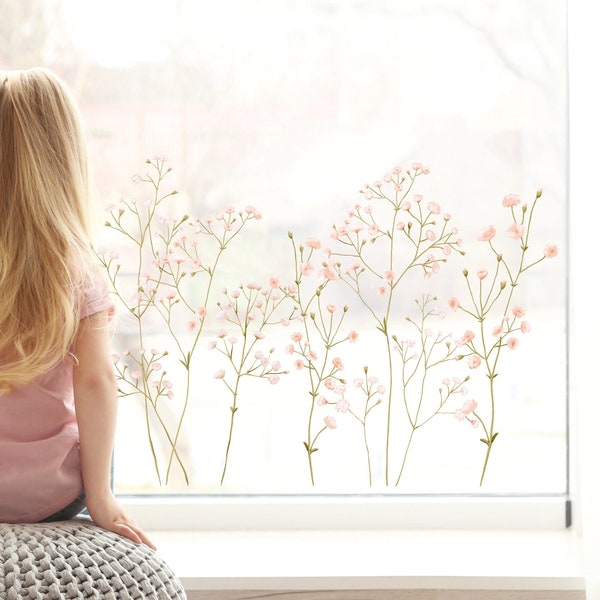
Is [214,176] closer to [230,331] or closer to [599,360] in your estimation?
[230,331]

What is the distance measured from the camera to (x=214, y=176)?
1.98 meters

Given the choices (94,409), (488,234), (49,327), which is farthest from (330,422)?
(49,327)

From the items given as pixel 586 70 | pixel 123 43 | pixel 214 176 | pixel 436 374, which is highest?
pixel 123 43

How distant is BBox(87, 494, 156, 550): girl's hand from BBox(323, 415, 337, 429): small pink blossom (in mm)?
697

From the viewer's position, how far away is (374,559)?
1748 mm

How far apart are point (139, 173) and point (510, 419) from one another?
3.25 feet

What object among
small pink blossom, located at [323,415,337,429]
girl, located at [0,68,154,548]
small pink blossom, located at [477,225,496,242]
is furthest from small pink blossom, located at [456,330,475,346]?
girl, located at [0,68,154,548]

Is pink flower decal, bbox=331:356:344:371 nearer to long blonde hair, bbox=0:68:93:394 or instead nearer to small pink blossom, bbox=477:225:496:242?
small pink blossom, bbox=477:225:496:242

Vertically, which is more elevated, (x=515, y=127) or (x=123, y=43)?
(x=123, y=43)

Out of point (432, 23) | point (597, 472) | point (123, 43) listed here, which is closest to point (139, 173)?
point (123, 43)

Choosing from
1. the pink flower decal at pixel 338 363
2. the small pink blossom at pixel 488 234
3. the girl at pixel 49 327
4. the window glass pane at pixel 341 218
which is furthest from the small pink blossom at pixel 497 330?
the girl at pixel 49 327

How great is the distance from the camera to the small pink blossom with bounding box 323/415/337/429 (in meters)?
1.97

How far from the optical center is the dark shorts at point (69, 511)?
1.36 m

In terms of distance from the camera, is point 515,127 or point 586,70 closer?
point 586,70
